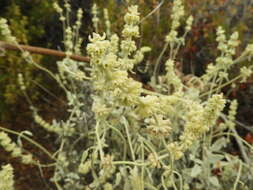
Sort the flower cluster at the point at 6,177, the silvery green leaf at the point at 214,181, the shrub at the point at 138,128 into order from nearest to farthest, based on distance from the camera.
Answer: the shrub at the point at 138,128 → the flower cluster at the point at 6,177 → the silvery green leaf at the point at 214,181

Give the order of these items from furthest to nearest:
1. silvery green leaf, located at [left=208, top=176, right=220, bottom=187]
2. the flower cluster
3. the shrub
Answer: silvery green leaf, located at [left=208, top=176, right=220, bottom=187] → the flower cluster → the shrub

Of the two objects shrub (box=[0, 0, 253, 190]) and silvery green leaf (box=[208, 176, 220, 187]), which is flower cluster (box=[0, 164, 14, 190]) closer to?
shrub (box=[0, 0, 253, 190])

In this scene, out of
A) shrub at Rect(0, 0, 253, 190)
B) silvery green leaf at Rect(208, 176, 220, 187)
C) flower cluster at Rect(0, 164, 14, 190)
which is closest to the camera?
shrub at Rect(0, 0, 253, 190)

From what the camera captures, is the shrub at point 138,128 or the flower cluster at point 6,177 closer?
the shrub at point 138,128

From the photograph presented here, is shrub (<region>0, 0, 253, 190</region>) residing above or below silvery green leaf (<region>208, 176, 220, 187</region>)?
above

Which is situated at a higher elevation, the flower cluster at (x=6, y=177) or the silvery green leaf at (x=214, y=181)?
the flower cluster at (x=6, y=177)

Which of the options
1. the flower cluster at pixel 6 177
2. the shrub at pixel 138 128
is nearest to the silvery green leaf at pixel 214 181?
the shrub at pixel 138 128

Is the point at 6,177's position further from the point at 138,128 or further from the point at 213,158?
the point at 213,158

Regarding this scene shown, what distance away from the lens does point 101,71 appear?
0.69m

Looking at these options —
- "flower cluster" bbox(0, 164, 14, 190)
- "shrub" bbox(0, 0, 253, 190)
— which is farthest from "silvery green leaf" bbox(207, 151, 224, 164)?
"flower cluster" bbox(0, 164, 14, 190)

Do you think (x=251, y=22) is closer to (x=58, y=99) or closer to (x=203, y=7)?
(x=203, y=7)

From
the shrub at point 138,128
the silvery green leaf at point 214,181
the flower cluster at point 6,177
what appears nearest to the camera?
the shrub at point 138,128

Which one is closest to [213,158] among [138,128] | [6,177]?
[138,128]

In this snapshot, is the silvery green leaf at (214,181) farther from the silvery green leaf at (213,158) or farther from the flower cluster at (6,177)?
the flower cluster at (6,177)
